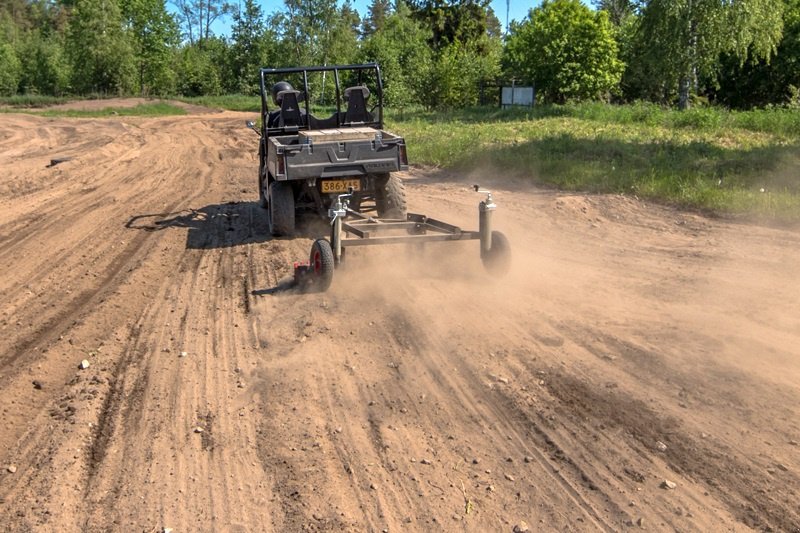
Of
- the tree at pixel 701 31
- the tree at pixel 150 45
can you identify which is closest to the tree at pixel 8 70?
the tree at pixel 150 45

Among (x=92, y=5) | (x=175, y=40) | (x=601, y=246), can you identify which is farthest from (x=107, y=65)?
(x=601, y=246)

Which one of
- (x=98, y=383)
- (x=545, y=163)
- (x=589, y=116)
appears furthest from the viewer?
(x=589, y=116)

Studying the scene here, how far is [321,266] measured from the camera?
6848 millimetres

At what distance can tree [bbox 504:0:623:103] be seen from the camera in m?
32.3

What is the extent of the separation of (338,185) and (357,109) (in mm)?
1831

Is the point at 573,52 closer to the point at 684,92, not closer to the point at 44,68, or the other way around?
the point at 684,92

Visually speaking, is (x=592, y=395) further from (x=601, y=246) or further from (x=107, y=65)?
(x=107, y=65)

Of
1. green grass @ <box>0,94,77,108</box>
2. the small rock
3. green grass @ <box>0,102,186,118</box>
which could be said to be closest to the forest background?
green grass @ <box>0,94,77,108</box>

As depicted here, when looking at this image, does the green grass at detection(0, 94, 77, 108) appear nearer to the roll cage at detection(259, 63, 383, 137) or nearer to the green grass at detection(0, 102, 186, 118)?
the green grass at detection(0, 102, 186, 118)

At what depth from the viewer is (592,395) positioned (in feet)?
15.3

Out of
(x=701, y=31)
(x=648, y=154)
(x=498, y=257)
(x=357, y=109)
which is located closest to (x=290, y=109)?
(x=357, y=109)

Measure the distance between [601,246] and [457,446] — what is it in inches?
215

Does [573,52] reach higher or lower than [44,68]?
lower

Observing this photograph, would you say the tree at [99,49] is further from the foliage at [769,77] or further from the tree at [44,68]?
the foliage at [769,77]
